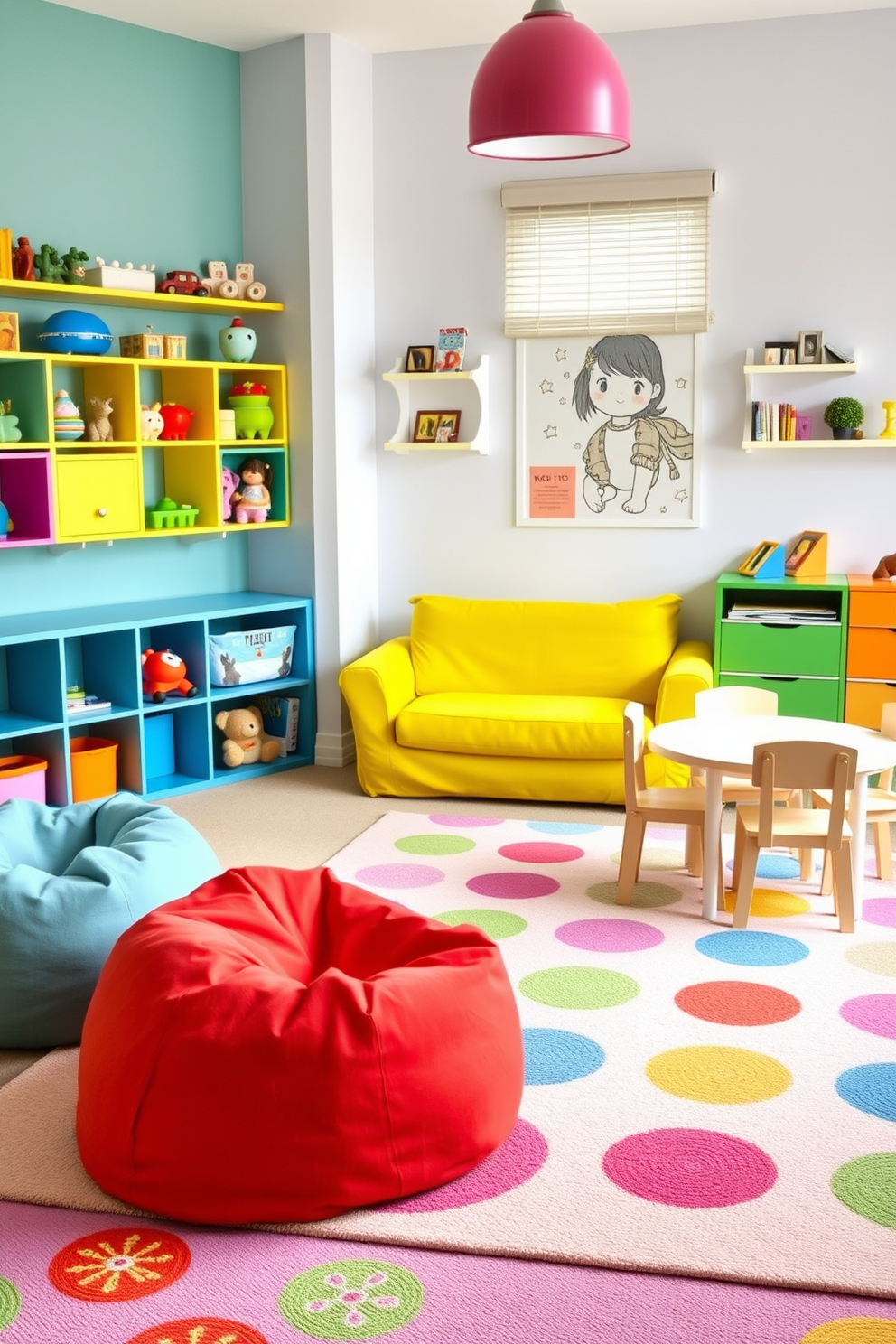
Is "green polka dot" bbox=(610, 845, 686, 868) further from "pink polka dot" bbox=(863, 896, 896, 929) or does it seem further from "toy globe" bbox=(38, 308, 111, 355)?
"toy globe" bbox=(38, 308, 111, 355)

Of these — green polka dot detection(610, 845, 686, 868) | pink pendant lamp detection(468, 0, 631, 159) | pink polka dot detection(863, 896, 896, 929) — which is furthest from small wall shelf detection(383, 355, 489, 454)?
pink pendant lamp detection(468, 0, 631, 159)

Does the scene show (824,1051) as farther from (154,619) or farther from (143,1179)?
(154,619)

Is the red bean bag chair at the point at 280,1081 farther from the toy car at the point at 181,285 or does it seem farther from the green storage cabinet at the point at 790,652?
the toy car at the point at 181,285

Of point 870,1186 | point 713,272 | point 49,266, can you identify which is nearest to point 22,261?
point 49,266

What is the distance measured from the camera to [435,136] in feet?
18.2

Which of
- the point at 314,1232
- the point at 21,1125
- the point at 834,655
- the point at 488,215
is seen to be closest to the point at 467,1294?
the point at 314,1232

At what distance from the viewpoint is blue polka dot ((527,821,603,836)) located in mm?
4676

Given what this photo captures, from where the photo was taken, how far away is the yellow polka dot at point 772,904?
3840 mm

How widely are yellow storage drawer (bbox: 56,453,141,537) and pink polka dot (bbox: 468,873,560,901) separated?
6.50 feet

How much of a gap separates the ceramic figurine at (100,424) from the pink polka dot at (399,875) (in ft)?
6.46

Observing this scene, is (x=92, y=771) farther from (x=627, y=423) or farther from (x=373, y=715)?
(x=627, y=423)

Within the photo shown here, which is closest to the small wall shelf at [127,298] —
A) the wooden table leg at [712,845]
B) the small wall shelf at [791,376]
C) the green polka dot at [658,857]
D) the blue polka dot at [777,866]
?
the small wall shelf at [791,376]

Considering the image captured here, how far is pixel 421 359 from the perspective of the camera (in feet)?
18.2

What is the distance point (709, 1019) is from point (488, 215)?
3.69 m
